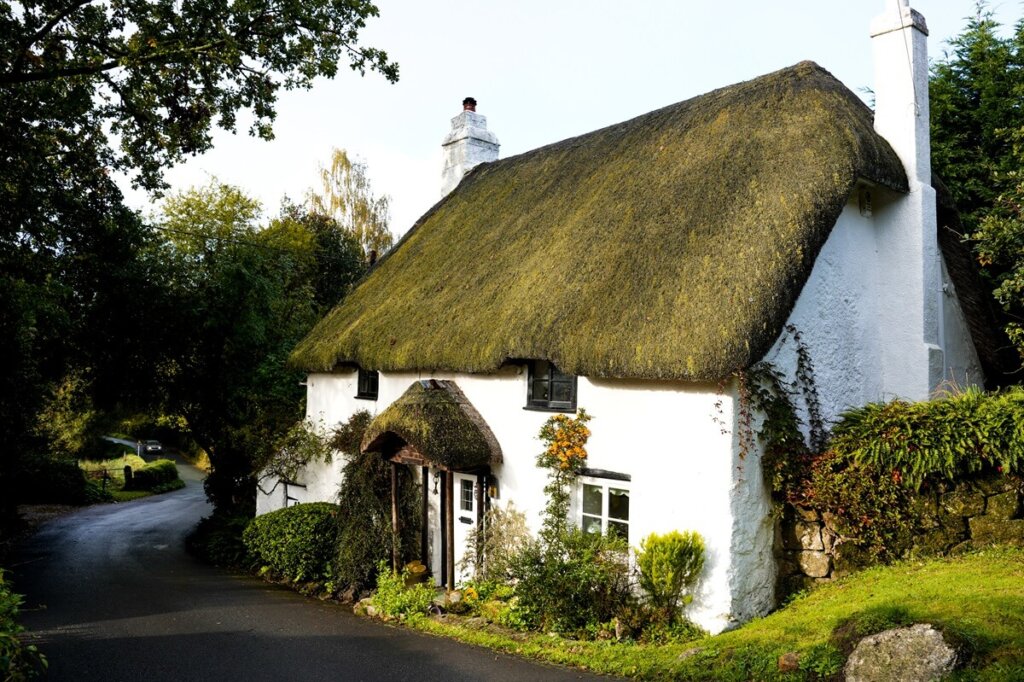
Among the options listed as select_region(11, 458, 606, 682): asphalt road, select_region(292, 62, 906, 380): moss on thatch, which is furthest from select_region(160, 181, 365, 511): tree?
select_region(292, 62, 906, 380): moss on thatch

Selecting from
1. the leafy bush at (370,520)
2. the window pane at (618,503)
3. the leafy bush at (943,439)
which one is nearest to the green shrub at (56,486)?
the leafy bush at (370,520)

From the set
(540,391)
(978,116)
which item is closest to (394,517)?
(540,391)

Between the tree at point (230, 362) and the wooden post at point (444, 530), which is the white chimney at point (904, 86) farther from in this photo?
the tree at point (230, 362)

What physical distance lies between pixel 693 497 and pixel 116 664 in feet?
23.1

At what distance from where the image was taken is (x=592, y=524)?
9586 millimetres

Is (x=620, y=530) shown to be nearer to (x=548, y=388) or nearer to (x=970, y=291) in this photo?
(x=548, y=388)

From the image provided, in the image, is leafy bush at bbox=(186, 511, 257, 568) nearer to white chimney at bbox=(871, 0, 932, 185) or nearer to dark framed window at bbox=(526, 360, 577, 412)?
dark framed window at bbox=(526, 360, 577, 412)

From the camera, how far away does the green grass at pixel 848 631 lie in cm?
614

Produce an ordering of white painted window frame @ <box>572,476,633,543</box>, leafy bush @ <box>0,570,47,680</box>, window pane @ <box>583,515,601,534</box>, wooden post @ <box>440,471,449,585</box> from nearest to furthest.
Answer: leafy bush @ <box>0,570,47,680</box> < white painted window frame @ <box>572,476,633,543</box> < window pane @ <box>583,515,601,534</box> < wooden post @ <box>440,471,449,585</box>

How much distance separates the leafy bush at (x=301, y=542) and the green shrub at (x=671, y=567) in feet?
19.4

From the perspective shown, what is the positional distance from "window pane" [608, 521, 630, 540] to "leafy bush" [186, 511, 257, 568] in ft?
27.2

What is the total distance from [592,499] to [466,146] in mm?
11621

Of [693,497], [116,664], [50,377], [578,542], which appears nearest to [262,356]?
[50,377]

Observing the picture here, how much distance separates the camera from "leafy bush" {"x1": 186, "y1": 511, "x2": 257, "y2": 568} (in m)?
15.0
